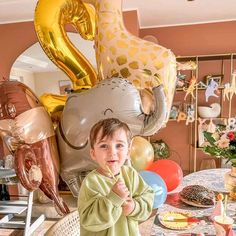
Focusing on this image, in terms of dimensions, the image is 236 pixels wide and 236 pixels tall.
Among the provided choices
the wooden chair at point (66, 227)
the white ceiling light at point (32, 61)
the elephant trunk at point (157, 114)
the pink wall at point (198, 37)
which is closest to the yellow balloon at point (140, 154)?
the wooden chair at point (66, 227)

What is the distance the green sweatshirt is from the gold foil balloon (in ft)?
0.89

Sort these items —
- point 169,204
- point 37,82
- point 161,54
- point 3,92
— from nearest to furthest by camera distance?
point 3,92 → point 161,54 → point 169,204 → point 37,82

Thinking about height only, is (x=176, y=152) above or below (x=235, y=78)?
below

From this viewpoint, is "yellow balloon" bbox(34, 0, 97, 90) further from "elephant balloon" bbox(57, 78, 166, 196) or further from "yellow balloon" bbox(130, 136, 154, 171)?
"yellow balloon" bbox(130, 136, 154, 171)

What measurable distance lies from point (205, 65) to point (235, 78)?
0.43m

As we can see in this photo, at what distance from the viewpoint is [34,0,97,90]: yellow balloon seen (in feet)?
2.69

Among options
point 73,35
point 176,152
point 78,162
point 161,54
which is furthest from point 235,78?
point 78,162

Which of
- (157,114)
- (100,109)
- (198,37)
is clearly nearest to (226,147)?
(157,114)

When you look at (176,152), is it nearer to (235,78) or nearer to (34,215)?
(235,78)

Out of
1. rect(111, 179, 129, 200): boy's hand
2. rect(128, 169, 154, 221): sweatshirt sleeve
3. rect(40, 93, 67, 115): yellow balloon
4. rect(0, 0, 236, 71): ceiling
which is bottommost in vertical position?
rect(128, 169, 154, 221): sweatshirt sleeve

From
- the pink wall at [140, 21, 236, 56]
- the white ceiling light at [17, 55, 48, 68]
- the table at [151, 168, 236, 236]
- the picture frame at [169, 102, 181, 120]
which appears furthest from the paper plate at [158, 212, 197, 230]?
the pink wall at [140, 21, 236, 56]

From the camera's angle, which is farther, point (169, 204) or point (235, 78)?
point (235, 78)

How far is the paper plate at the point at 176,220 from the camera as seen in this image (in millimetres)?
997

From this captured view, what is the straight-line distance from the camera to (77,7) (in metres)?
0.89
